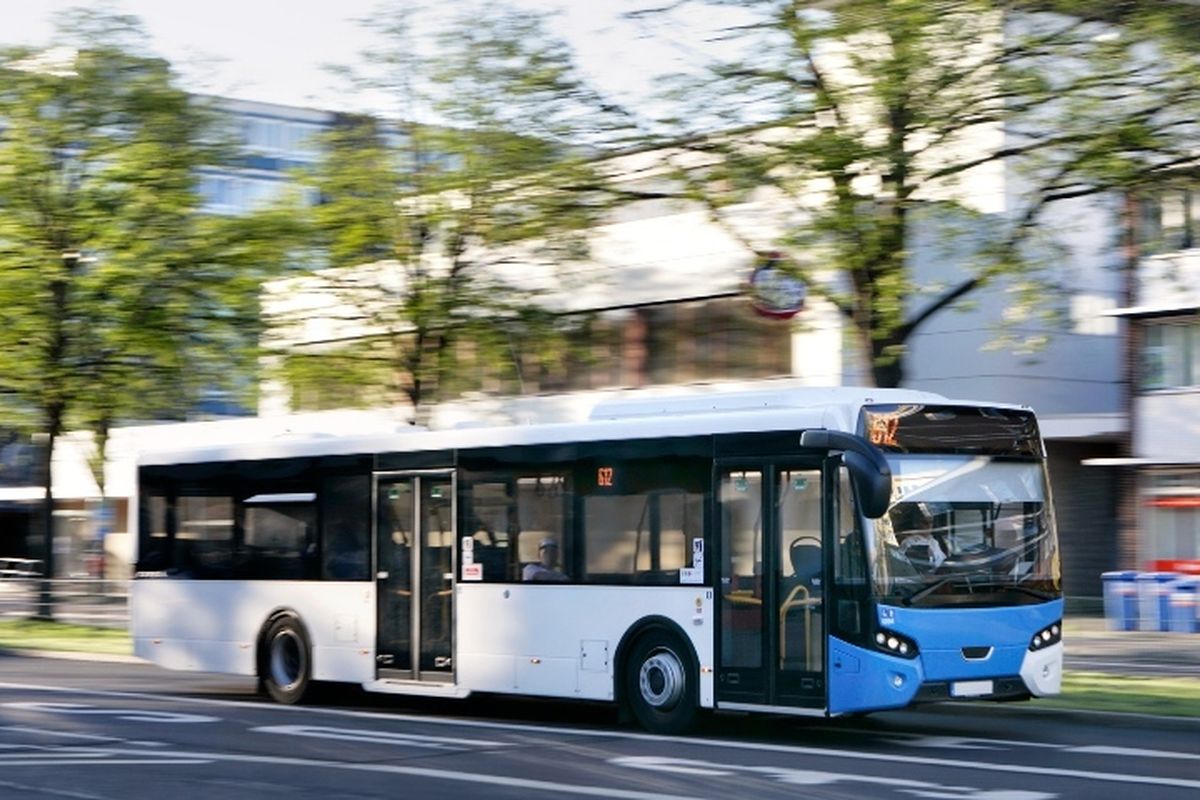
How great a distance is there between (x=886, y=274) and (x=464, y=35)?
36.1ft

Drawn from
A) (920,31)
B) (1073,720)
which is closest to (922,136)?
(920,31)

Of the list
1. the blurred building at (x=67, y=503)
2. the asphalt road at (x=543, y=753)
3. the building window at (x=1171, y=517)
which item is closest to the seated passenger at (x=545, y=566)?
the asphalt road at (x=543, y=753)

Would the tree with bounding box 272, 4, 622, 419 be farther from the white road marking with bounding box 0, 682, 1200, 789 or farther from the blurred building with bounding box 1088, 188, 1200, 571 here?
the blurred building with bounding box 1088, 188, 1200, 571

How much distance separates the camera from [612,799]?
12094 mm

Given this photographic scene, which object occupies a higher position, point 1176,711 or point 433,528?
point 433,528

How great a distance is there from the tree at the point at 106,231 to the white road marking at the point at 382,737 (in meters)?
18.7

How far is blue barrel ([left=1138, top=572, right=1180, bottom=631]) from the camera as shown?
122 ft

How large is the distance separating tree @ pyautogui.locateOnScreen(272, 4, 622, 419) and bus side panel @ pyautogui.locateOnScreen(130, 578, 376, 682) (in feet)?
19.4

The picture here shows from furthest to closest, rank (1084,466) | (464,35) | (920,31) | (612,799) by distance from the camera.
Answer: (1084,466)
(464,35)
(920,31)
(612,799)

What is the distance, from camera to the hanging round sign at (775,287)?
2170cm

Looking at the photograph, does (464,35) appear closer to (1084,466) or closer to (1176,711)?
(1176,711)

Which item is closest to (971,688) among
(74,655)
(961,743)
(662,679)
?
(961,743)

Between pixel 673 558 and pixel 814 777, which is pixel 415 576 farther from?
pixel 814 777

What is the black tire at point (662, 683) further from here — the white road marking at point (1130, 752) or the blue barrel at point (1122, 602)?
the blue barrel at point (1122, 602)
